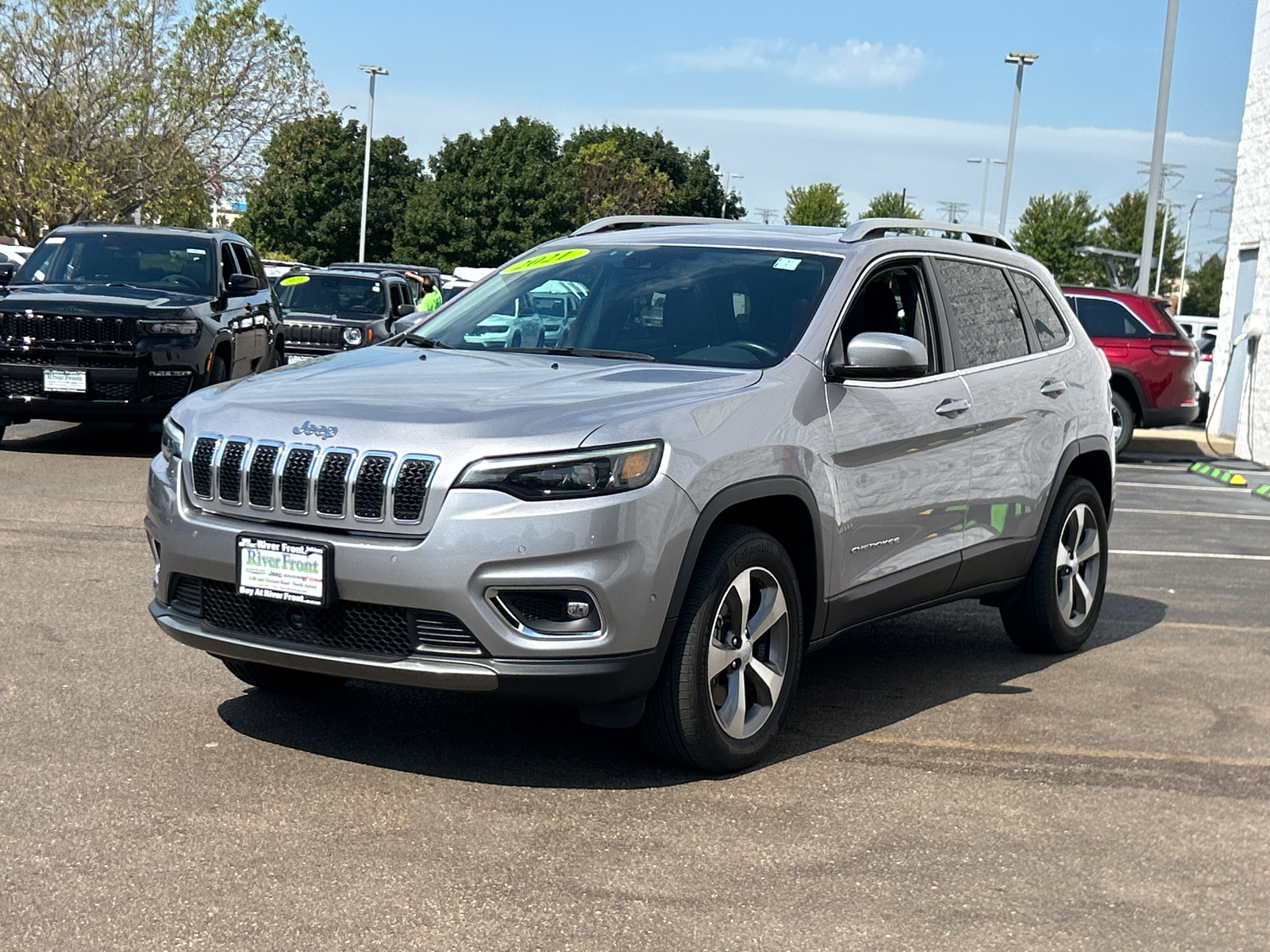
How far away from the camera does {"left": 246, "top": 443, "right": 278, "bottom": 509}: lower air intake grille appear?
4574 millimetres

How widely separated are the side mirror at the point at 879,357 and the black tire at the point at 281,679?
6.81 ft

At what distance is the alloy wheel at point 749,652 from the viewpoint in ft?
16.0

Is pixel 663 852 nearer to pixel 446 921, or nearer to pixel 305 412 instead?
pixel 446 921

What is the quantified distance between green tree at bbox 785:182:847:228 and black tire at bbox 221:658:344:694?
338 feet

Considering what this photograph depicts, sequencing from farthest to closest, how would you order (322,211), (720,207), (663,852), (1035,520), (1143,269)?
(720,207)
(322,211)
(1143,269)
(1035,520)
(663,852)

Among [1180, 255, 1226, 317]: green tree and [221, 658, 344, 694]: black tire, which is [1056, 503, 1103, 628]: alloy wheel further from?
[1180, 255, 1226, 317]: green tree

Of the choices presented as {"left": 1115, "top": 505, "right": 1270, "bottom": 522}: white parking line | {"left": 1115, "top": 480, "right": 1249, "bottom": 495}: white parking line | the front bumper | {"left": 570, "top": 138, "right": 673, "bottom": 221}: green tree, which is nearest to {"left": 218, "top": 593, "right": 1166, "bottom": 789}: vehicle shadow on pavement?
→ the front bumper

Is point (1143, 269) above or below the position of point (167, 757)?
above

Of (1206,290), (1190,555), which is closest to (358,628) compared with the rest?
(1190,555)

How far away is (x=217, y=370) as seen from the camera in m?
13.5

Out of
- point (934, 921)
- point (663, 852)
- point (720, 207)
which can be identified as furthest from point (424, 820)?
point (720, 207)

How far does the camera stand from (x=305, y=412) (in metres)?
4.66

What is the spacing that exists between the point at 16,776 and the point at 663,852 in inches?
75.6

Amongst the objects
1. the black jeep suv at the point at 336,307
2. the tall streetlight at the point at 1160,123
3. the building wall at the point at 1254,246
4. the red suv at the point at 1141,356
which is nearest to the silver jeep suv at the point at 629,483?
the black jeep suv at the point at 336,307
